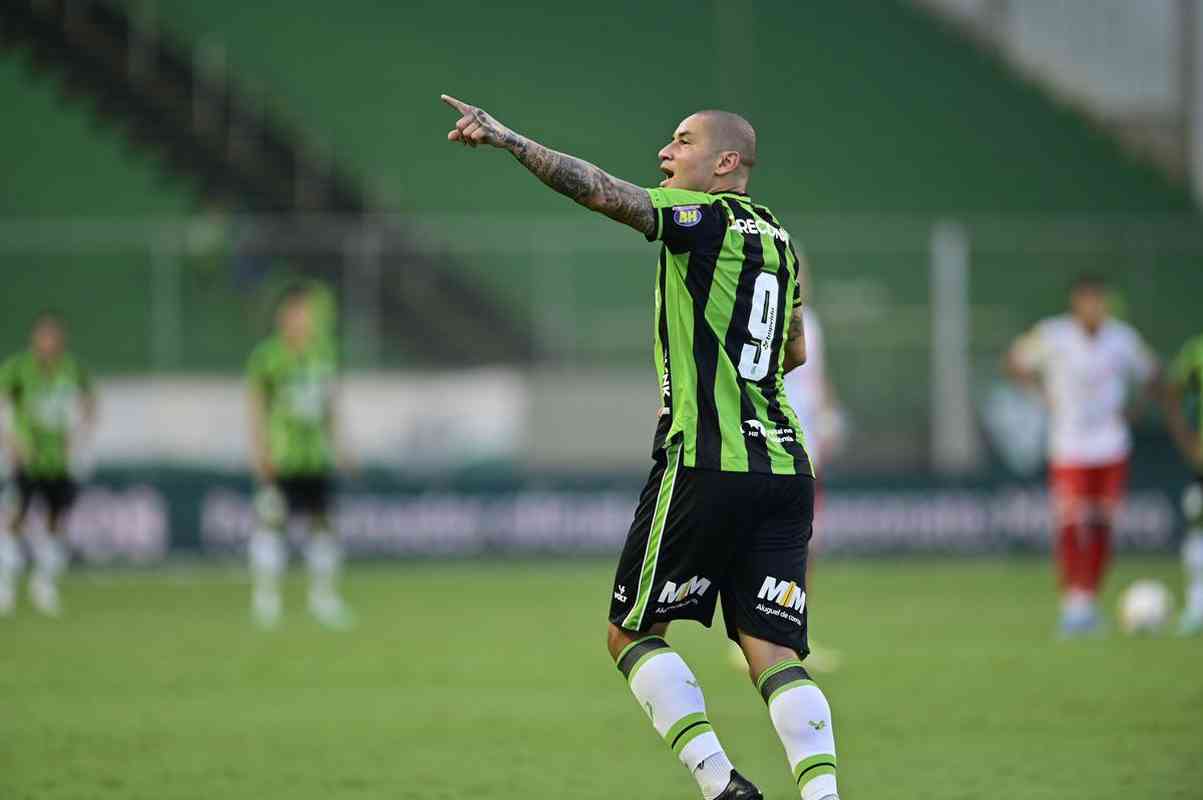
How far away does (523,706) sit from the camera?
10219mm

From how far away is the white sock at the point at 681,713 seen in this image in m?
6.20

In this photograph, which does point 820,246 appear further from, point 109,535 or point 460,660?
point 460,660

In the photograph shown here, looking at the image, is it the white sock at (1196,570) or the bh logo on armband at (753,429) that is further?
the white sock at (1196,570)

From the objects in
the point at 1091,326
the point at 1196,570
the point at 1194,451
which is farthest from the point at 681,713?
the point at 1194,451

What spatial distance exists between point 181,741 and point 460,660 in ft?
12.4

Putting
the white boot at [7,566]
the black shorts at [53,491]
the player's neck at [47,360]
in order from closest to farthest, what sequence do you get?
the white boot at [7,566] → the player's neck at [47,360] → the black shorts at [53,491]

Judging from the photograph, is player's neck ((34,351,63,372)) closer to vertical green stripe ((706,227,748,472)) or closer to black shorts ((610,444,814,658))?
black shorts ((610,444,814,658))

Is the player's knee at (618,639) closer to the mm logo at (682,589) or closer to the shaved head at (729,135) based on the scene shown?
the mm logo at (682,589)

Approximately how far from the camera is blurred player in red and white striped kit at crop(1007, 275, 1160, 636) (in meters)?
14.2

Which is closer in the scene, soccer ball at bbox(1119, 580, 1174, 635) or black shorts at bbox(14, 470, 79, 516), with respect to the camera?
soccer ball at bbox(1119, 580, 1174, 635)

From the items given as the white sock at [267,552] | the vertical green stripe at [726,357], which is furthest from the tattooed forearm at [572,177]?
the white sock at [267,552]

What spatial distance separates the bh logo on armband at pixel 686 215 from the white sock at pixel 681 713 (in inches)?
56.1

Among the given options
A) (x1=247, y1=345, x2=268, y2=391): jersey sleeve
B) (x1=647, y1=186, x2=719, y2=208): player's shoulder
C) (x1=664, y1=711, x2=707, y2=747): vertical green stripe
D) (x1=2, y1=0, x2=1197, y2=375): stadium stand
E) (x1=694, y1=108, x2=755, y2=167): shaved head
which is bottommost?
(x1=664, y1=711, x2=707, y2=747): vertical green stripe

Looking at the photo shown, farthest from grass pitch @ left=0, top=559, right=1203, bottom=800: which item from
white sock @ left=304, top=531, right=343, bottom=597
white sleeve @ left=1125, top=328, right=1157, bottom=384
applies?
white sleeve @ left=1125, top=328, right=1157, bottom=384
